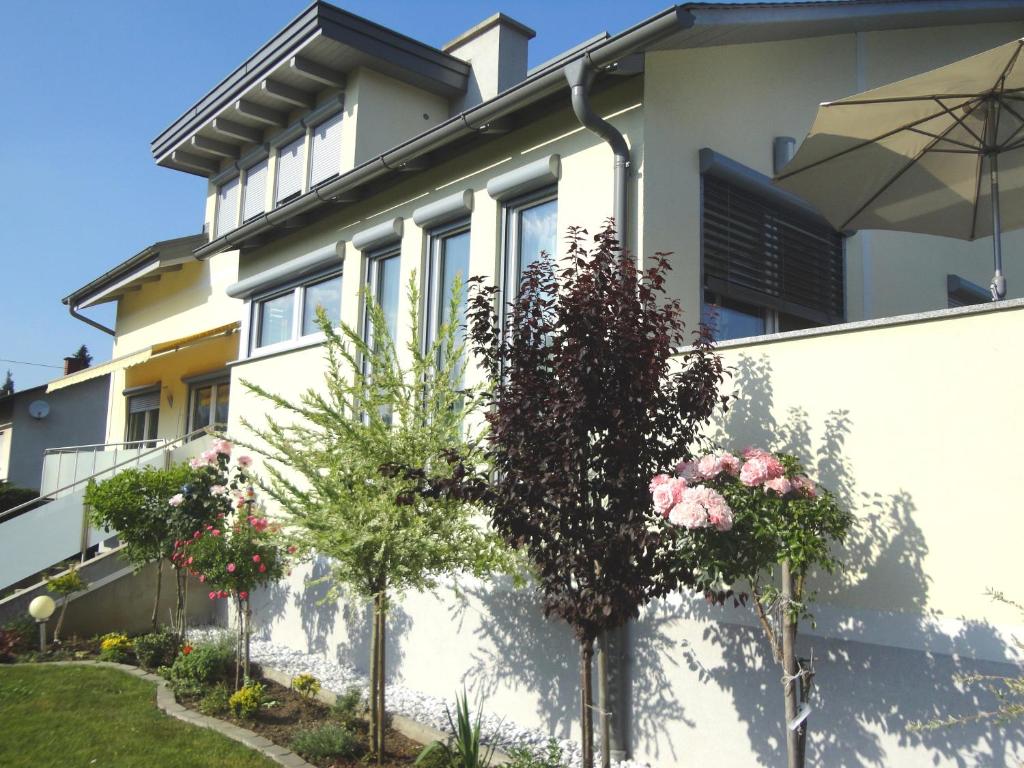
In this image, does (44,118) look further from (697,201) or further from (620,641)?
(620,641)

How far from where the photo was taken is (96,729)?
7.52 m

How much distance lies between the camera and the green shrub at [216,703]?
816 cm

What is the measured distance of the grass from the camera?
6.71m

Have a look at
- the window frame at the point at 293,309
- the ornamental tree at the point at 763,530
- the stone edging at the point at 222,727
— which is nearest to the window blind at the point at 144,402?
the window frame at the point at 293,309

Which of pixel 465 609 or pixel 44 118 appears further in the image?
pixel 44 118

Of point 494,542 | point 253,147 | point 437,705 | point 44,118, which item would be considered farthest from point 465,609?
point 253,147

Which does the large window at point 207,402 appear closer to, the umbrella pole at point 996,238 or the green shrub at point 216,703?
the green shrub at point 216,703

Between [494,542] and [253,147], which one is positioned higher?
[253,147]

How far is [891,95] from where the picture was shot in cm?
613

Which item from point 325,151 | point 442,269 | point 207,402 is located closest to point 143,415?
point 207,402

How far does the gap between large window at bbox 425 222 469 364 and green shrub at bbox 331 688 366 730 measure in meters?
3.62

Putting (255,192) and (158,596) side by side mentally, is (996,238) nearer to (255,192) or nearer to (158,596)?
(158,596)

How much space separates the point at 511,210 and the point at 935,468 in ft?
16.3

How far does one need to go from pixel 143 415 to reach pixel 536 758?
18.0 meters
